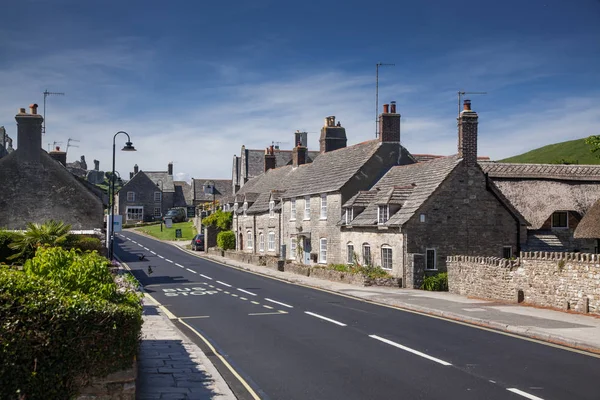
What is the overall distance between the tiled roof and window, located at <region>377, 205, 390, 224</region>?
331 inches

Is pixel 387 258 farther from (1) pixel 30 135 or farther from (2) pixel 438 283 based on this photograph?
(1) pixel 30 135

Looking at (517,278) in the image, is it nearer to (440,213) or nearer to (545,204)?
(440,213)

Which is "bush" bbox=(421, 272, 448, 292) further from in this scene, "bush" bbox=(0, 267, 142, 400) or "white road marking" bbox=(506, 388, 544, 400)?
"bush" bbox=(0, 267, 142, 400)

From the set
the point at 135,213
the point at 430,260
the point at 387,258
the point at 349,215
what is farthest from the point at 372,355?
the point at 135,213

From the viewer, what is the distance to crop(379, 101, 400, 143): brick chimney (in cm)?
3956

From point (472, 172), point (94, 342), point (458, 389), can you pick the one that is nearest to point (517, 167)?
point (472, 172)

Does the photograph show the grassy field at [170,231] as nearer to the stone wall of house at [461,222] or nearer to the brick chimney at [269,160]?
the brick chimney at [269,160]

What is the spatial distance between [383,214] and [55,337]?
2667 centimetres

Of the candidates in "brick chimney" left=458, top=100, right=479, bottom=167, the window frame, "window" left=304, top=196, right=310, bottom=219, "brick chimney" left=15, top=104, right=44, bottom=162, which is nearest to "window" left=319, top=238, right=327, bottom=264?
→ "window" left=304, top=196, right=310, bottom=219

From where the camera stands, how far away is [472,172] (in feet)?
105

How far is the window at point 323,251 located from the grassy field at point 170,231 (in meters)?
41.8

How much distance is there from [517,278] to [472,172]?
9498 millimetres

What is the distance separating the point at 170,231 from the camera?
289 feet

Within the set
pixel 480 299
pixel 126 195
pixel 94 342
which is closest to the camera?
pixel 94 342
